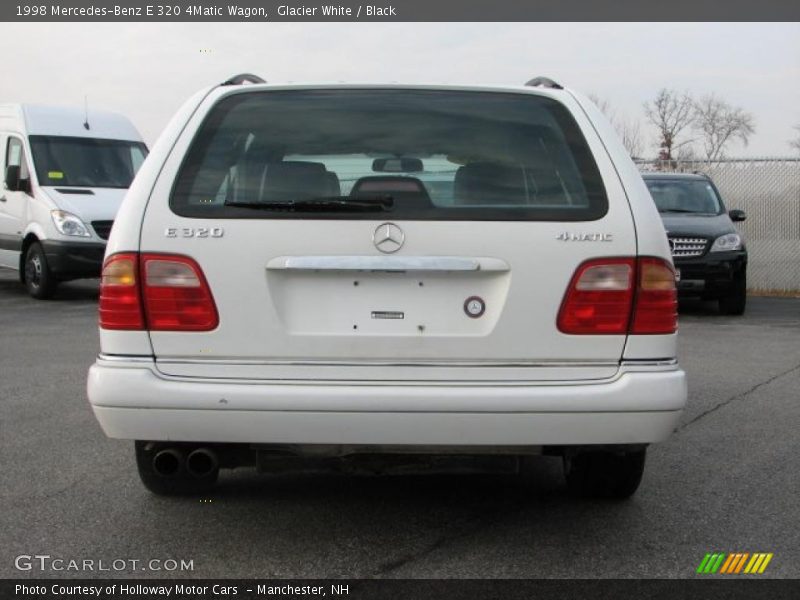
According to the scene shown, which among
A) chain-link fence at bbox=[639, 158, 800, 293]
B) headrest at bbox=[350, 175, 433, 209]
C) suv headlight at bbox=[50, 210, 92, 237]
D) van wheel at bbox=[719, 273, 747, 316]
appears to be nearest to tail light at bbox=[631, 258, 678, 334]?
headrest at bbox=[350, 175, 433, 209]

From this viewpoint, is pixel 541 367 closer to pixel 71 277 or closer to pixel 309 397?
pixel 309 397

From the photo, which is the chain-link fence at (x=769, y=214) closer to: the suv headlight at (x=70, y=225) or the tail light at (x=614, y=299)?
the suv headlight at (x=70, y=225)

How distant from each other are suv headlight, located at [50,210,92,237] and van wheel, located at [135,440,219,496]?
914 centimetres

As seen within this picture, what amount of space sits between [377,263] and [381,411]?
0.51m

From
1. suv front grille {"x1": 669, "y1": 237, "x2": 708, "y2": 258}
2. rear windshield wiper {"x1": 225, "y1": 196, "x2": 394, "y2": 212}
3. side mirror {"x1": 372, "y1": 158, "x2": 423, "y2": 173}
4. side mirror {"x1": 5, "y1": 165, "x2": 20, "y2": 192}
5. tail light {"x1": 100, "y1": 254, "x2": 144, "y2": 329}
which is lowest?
suv front grille {"x1": 669, "y1": 237, "x2": 708, "y2": 258}

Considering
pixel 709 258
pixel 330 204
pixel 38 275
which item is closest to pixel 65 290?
pixel 38 275

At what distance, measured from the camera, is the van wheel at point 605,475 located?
4.22m

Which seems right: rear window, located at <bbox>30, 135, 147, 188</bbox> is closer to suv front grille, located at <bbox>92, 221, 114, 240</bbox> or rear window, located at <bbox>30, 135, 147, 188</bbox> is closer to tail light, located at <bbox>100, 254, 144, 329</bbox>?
suv front grille, located at <bbox>92, 221, 114, 240</bbox>

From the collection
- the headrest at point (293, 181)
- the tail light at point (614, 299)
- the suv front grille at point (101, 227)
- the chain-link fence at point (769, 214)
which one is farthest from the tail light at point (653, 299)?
the chain-link fence at point (769, 214)

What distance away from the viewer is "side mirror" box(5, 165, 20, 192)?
516 inches

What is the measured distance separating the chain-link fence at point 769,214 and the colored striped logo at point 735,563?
13.3 meters

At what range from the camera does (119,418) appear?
11.3ft

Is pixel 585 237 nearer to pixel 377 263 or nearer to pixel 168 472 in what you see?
pixel 377 263

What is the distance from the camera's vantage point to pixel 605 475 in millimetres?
4328
